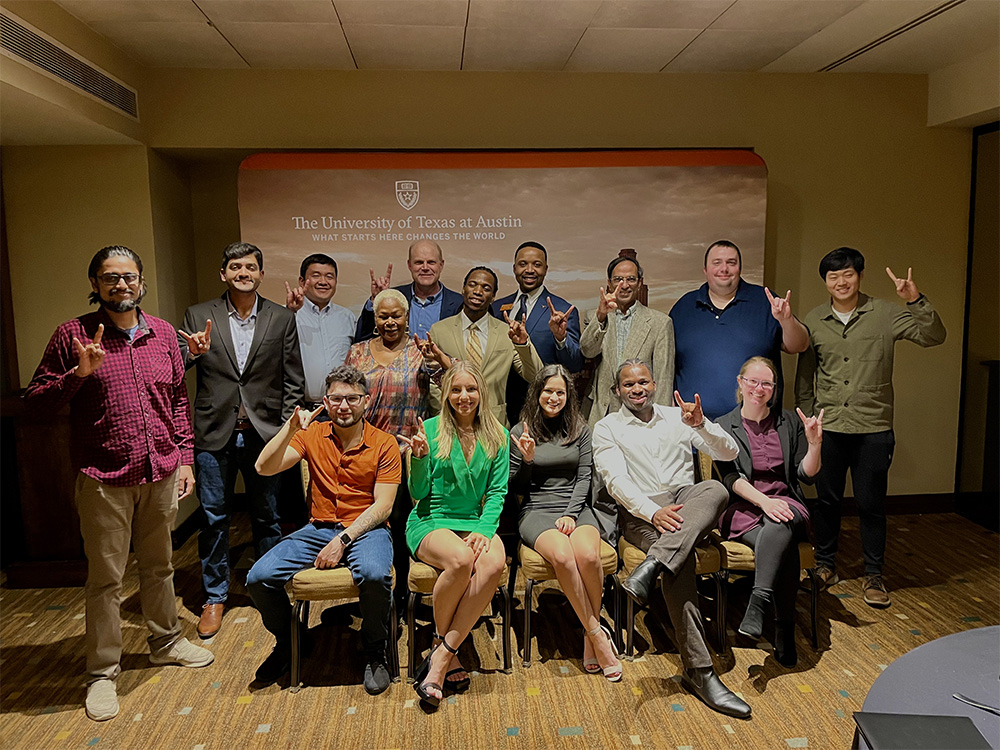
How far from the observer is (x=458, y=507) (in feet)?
10.9

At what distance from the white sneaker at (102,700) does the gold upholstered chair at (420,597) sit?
1.21 metres

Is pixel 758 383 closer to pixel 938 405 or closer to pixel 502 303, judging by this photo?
pixel 502 303

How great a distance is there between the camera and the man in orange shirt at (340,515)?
309 centimetres

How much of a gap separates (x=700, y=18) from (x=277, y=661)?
12.6 ft

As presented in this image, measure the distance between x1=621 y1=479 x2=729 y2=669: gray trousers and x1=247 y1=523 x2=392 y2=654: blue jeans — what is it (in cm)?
118

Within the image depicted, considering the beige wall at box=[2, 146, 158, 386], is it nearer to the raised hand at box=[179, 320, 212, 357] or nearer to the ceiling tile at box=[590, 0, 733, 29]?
the raised hand at box=[179, 320, 212, 357]

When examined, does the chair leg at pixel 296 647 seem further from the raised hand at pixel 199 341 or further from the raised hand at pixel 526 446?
the raised hand at pixel 199 341

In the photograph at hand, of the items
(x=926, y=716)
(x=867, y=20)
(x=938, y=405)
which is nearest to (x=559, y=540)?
(x=926, y=716)

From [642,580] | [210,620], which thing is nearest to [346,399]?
[210,620]

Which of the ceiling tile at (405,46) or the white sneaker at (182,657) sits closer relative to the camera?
the white sneaker at (182,657)

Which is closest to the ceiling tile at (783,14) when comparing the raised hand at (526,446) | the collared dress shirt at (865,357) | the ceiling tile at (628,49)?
the ceiling tile at (628,49)

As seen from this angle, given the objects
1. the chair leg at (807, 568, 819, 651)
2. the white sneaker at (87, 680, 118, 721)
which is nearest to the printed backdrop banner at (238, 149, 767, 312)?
the chair leg at (807, 568, 819, 651)

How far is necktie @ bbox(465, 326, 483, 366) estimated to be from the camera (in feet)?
13.0

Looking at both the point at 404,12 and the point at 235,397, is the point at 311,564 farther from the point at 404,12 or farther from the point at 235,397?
the point at 404,12
